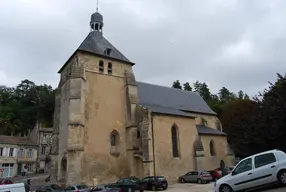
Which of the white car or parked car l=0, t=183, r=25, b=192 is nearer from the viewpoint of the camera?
the white car

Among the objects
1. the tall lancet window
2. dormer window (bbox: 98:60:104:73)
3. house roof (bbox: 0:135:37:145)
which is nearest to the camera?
the tall lancet window

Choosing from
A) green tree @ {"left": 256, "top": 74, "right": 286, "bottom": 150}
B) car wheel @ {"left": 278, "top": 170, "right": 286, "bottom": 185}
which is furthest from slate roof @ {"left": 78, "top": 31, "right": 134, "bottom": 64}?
car wheel @ {"left": 278, "top": 170, "right": 286, "bottom": 185}

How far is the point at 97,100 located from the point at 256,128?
1437 centimetres

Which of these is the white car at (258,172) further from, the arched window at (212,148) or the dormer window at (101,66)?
the arched window at (212,148)

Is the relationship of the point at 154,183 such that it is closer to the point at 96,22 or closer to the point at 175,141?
the point at 175,141

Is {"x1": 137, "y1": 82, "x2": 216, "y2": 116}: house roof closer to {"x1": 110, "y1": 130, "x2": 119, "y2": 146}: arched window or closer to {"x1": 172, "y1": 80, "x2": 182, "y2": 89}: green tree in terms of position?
{"x1": 110, "y1": 130, "x2": 119, "y2": 146}: arched window

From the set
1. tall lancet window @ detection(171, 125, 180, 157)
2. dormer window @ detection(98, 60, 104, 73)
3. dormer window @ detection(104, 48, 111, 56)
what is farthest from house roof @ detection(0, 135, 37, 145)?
tall lancet window @ detection(171, 125, 180, 157)

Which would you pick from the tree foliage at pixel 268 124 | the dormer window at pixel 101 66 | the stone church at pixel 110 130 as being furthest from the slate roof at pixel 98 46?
the tree foliage at pixel 268 124

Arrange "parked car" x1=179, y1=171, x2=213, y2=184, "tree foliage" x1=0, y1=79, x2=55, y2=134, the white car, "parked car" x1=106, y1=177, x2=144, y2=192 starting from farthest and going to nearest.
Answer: "tree foliage" x1=0, y1=79, x2=55, y2=134 < "parked car" x1=179, y1=171, x2=213, y2=184 < "parked car" x1=106, y1=177, x2=144, y2=192 < the white car

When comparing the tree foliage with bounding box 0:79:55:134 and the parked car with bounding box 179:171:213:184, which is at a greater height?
the tree foliage with bounding box 0:79:55:134

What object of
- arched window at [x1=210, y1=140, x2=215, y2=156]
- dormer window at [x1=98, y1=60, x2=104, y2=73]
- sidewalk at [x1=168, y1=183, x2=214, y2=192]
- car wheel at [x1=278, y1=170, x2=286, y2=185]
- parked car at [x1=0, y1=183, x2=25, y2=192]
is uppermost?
dormer window at [x1=98, y1=60, x2=104, y2=73]

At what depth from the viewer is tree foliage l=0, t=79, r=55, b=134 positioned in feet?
182

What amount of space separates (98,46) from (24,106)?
4634 cm

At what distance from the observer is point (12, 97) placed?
220ft
